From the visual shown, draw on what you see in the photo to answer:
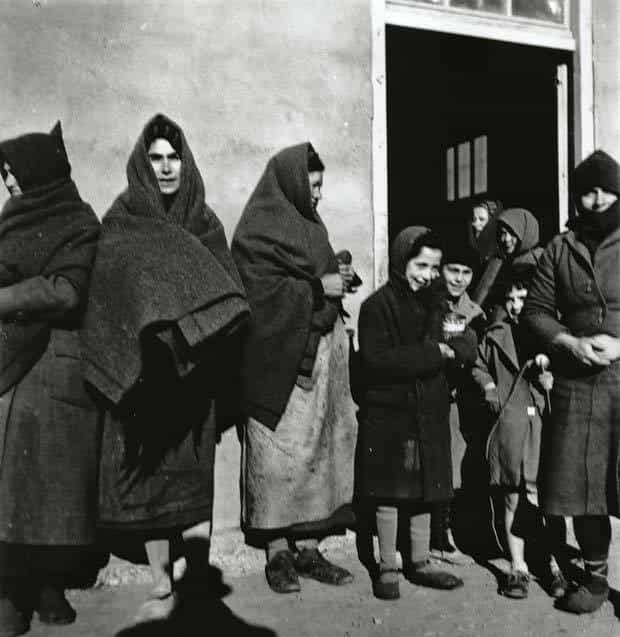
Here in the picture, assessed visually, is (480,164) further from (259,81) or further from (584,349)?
(584,349)

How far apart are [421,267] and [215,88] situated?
145cm

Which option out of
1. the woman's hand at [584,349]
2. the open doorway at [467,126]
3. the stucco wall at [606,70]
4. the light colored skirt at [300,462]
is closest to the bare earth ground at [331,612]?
the light colored skirt at [300,462]

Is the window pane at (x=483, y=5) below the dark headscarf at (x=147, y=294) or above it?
above

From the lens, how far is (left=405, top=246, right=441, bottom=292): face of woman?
387cm

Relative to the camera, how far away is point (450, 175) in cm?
948

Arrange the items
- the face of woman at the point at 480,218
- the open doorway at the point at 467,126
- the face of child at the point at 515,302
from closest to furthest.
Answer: the face of child at the point at 515,302, the face of woman at the point at 480,218, the open doorway at the point at 467,126

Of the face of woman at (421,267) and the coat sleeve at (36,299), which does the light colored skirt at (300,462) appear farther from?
the coat sleeve at (36,299)

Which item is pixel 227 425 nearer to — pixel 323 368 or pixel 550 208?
pixel 323 368

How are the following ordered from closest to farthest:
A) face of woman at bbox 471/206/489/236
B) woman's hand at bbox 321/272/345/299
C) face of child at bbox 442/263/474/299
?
woman's hand at bbox 321/272/345/299 → face of child at bbox 442/263/474/299 → face of woman at bbox 471/206/489/236

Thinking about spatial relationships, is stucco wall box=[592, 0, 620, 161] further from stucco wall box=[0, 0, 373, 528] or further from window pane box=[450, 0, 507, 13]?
stucco wall box=[0, 0, 373, 528]

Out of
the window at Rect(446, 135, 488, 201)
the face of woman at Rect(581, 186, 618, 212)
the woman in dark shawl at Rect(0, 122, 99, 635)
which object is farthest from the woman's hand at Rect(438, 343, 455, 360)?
the window at Rect(446, 135, 488, 201)

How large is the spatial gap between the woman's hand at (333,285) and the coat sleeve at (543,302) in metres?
0.89

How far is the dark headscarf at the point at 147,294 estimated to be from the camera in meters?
3.04

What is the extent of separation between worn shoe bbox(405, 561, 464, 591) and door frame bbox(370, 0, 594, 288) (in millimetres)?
1559
